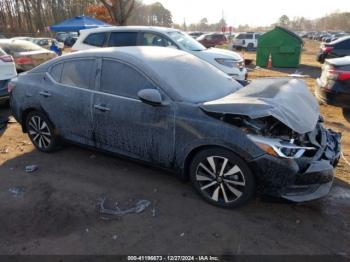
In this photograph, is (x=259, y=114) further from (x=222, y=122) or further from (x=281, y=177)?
(x=281, y=177)

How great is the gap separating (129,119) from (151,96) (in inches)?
18.3

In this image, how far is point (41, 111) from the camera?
4.49 m

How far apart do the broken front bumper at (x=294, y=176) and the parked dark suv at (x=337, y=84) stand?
3283 millimetres

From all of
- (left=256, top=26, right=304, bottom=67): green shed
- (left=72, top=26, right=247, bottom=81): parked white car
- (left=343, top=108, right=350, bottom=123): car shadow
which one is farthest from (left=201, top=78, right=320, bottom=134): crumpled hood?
(left=256, top=26, right=304, bottom=67): green shed

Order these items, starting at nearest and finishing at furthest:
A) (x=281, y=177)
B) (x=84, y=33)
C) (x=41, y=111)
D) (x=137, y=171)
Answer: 1. (x=281, y=177)
2. (x=137, y=171)
3. (x=41, y=111)
4. (x=84, y=33)

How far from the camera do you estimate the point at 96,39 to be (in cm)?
902

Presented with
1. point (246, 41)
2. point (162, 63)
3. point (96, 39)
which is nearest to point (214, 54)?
point (96, 39)

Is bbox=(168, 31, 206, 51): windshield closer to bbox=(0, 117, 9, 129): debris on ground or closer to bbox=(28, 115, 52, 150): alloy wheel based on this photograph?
bbox=(0, 117, 9, 129): debris on ground

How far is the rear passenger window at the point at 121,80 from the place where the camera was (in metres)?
3.59

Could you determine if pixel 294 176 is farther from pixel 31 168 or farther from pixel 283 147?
pixel 31 168

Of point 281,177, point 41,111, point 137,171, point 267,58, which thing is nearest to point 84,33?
point 41,111

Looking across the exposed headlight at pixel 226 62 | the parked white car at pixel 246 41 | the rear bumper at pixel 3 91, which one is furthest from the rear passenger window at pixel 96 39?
the parked white car at pixel 246 41

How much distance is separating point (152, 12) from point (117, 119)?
91.7 meters

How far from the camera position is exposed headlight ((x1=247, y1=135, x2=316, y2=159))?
9.42ft
